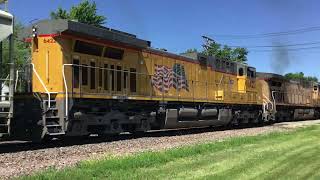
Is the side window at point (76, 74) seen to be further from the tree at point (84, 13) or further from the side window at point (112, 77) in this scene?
the tree at point (84, 13)

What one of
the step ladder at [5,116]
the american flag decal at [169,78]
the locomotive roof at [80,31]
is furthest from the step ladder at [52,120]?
the american flag decal at [169,78]

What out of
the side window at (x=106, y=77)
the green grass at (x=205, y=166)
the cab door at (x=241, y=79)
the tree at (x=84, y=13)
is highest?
the tree at (x=84, y=13)

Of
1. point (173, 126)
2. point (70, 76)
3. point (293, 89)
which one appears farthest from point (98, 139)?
point (293, 89)

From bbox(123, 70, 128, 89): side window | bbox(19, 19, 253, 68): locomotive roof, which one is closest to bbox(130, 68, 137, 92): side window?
bbox(123, 70, 128, 89): side window

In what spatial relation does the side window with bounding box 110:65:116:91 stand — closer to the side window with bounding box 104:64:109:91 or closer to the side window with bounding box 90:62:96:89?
the side window with bounding box 104:64:109:91

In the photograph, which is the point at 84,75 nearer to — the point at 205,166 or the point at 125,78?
the point at 125,78

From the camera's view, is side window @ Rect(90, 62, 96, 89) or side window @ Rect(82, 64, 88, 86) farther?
side window @ Rect(90, 62, 96, 89)

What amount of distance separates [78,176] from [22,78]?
9.28 m

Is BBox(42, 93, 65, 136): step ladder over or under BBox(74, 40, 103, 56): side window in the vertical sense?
under

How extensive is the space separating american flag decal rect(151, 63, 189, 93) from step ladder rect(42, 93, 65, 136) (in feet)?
21.6

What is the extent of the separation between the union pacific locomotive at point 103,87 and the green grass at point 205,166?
14.4ft

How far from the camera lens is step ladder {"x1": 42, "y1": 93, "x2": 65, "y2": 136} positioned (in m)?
15.3

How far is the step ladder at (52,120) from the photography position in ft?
50.2

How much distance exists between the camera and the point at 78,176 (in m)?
8.97
